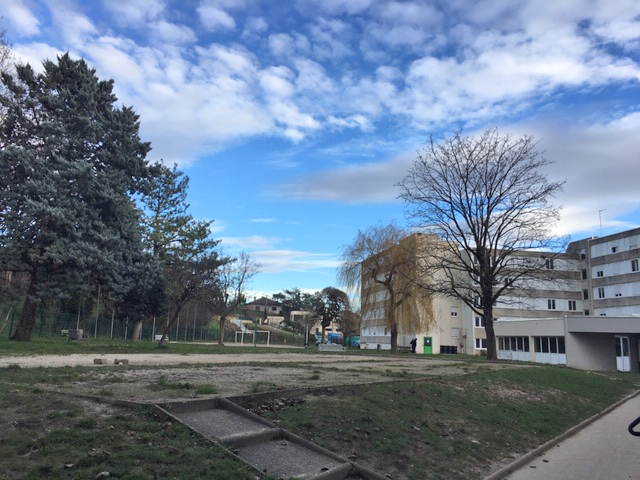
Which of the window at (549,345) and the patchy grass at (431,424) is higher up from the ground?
the window at (549,345)

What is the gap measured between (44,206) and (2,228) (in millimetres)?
3131

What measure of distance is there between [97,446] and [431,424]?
6.03 m

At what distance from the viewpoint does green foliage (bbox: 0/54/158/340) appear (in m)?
23.9

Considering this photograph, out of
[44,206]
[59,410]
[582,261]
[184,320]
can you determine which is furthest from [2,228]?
[582,261]

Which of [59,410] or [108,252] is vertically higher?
[108,252]

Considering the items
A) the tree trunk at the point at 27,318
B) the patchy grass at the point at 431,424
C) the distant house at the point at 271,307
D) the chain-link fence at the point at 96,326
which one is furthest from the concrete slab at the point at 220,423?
the distant house at the point at 271,307

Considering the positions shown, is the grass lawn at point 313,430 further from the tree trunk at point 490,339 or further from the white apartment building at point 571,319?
the white apartment building at point 571,319

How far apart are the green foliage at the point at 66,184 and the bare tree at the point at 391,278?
19007mm

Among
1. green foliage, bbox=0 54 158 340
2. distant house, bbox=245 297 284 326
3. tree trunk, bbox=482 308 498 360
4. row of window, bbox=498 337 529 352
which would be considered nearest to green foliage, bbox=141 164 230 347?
green foliage, bbox=0 54 158 340

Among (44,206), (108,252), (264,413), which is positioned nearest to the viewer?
(264,413)

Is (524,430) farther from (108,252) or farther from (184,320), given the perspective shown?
(184,320)

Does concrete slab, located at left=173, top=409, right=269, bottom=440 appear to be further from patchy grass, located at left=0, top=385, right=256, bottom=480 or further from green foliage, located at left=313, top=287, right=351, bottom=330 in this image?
green foliage, located at left=313, top=287, right=351, bottom=330

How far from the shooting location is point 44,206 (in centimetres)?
2323

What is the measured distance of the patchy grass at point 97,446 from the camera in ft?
15.3
